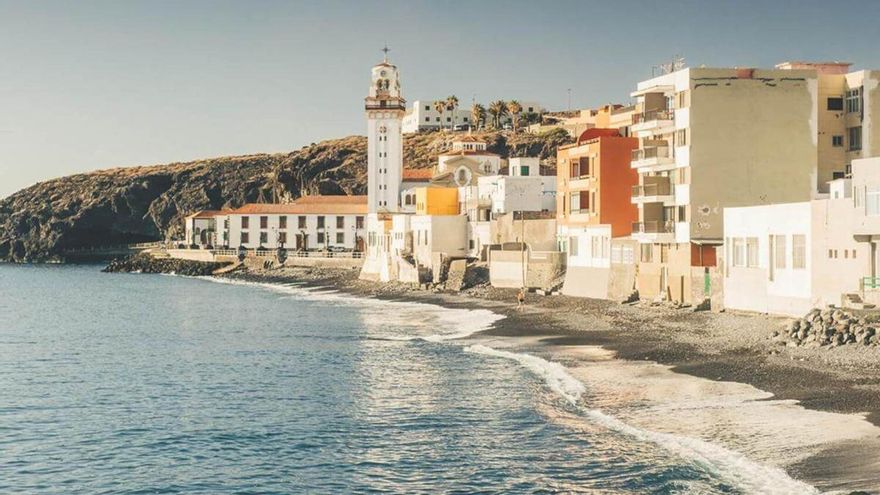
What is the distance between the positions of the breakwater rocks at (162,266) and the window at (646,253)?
102 m

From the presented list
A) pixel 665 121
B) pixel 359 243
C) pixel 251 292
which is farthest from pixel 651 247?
pixel 359 243

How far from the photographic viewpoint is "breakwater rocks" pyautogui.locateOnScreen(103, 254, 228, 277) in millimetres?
160250

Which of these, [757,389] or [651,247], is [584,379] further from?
[651,247]

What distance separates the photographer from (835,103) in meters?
63.3

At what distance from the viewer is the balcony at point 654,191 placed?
6350 cm

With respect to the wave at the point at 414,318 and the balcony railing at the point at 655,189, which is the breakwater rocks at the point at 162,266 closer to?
the wave at the point at 414,318

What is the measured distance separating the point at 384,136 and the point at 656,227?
91.2 m

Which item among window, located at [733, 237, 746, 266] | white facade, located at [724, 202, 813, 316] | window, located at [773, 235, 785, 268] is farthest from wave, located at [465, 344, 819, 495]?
window, located at [733, 237, 746, 266]

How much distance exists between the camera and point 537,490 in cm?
2644

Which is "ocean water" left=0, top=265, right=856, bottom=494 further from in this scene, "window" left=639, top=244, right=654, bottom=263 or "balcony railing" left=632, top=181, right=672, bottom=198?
"balcony railing" left=632, top=181, right=672, bottom=198

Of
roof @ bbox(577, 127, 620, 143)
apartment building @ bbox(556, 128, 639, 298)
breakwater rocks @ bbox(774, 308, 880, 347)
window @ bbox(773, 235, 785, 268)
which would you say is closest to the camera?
breakwater rocks @ bbox(774, 308, 880, 347)

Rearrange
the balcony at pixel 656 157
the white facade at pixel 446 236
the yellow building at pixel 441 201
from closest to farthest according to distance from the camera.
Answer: the balcony at pixel 656 157 → the white facade at pixel 446 236 → the yellow building at pixel 441 201

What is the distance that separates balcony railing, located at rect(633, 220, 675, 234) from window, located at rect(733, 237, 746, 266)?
23.5ft

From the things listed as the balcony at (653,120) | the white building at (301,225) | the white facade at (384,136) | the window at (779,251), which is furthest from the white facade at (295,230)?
the window at (779,251)
